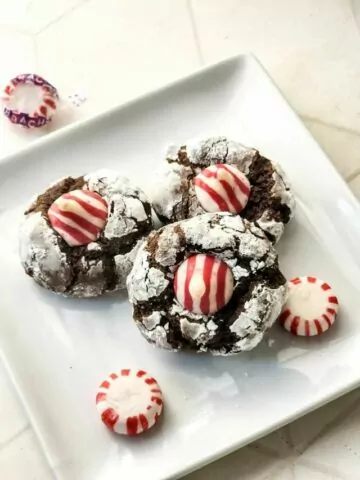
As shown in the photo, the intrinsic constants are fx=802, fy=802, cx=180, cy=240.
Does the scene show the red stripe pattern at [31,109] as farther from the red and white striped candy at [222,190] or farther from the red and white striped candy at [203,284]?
the red and white striped candy at [203,284]

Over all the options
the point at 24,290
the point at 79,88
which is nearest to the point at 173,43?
the point at 79,88

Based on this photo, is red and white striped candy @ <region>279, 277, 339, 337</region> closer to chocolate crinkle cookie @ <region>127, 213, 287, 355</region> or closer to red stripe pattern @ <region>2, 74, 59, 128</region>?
chocolate crinkle cookie @ <region>127, 213, 287, 355</region>

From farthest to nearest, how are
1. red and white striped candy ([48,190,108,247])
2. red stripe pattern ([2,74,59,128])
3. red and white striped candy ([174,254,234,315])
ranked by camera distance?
red stripe pattern ([2,74,59,128]) < red and white striped candy ([48,190,108,247]) < red and white striped candy ([174,254,234,315])

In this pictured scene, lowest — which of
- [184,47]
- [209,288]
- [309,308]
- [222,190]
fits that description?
[309,308]

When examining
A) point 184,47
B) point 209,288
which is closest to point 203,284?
point 209,288

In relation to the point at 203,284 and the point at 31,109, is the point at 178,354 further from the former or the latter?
the point at 31,109

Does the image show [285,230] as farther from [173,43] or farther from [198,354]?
[173,43]

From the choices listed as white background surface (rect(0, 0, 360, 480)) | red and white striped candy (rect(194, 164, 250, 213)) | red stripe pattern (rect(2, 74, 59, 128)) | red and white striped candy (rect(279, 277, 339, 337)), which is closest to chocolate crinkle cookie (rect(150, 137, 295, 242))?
red and white striped candy (rect(194, 164, 250, 213))
